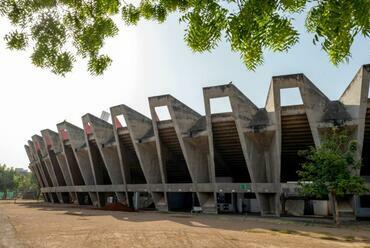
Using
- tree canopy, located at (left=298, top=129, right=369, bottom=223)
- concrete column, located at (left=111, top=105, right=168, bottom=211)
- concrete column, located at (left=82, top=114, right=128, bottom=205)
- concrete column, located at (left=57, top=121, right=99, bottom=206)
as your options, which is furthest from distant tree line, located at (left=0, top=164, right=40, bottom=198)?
tree canopy, located at (left=298, top=129, right=369, bottom=223)

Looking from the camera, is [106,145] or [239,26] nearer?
[239,26]

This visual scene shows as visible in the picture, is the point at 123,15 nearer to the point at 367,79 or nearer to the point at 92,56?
the point at 92,56

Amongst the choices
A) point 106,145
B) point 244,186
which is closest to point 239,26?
point 244,186

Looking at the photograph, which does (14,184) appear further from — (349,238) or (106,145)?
(349,238)

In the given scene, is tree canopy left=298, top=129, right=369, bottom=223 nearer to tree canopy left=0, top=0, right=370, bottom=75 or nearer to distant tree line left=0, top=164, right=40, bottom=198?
tree canopy left=0, top=0, right=370, bottom=75

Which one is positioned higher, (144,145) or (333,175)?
(144,145)

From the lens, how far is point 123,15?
267 inches

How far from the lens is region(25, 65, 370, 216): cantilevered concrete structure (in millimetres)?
29406

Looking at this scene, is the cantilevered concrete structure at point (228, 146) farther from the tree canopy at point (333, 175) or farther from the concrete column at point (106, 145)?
the tree canopy at point (333, 175)

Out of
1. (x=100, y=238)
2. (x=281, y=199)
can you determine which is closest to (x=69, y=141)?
(x=281, y=199)

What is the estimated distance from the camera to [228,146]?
121 ft

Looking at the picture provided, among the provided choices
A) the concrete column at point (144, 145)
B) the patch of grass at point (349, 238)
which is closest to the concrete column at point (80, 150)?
the concrete column at point (144, 145)

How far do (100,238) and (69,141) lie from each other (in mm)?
37951

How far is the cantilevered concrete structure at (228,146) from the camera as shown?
29406mm
